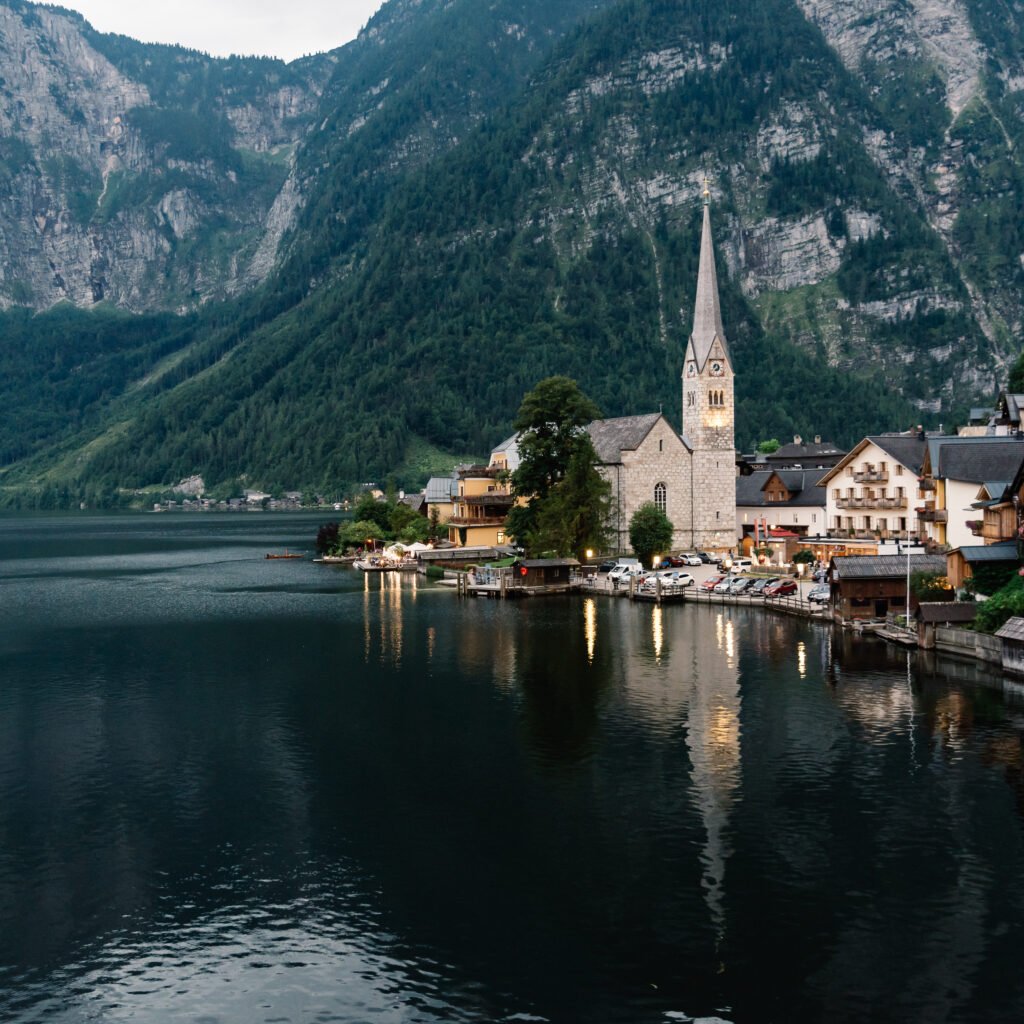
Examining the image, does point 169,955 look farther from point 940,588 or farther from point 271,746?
point 940,588

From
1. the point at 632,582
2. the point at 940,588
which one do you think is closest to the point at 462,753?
the point at 940,588

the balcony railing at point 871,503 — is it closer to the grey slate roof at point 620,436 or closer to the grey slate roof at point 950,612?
the grey slate roof at point 620,436

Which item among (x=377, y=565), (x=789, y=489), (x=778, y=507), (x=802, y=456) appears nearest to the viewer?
(x=778, y=507)

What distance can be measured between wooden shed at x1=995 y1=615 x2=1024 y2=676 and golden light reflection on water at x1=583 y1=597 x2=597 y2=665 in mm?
23824

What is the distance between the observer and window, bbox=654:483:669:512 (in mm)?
128988

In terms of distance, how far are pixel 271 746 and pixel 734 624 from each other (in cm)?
4526

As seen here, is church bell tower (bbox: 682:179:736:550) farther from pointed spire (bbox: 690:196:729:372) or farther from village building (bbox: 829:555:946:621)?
village building (bbox: 829:555:946:621)

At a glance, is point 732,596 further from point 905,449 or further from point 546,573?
point 905,449

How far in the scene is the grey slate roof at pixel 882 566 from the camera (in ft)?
265

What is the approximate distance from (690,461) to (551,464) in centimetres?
1747

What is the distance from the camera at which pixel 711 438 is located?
132m

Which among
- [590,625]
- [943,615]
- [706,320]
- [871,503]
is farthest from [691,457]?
[943,615]

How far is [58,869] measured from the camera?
37.1 meters

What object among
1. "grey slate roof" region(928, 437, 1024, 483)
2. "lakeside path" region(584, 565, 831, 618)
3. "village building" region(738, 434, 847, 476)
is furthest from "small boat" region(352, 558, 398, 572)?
"grey slate roof" region(928, 437, 1024, 483)
